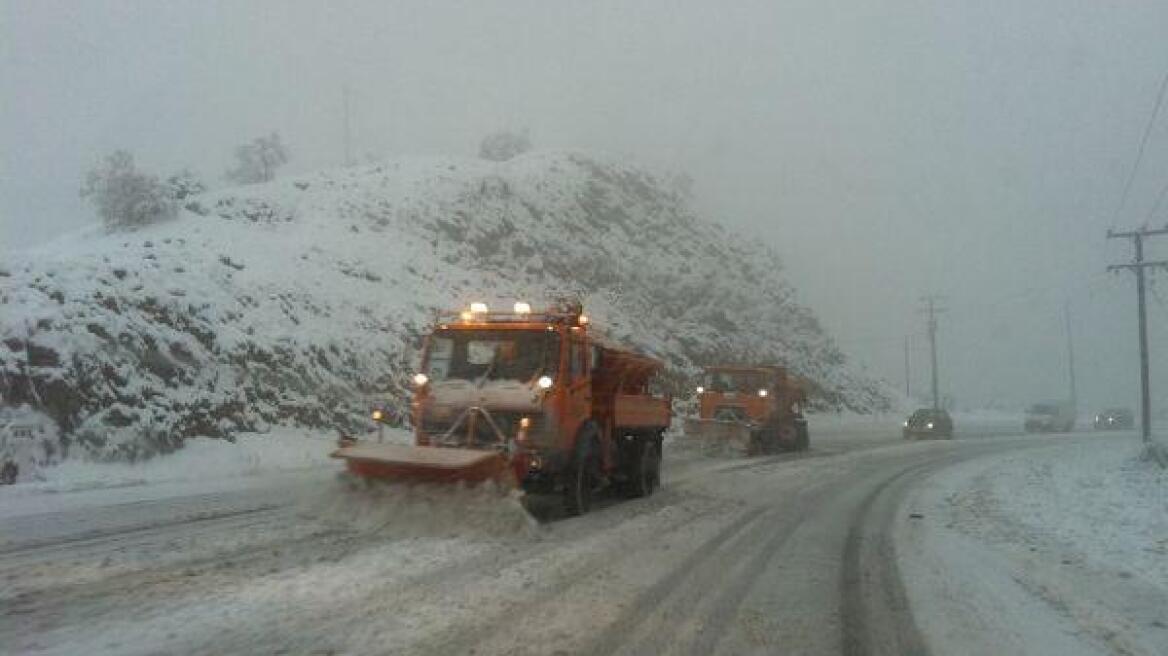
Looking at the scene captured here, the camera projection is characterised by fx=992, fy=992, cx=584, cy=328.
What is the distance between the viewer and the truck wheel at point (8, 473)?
53.0 feet

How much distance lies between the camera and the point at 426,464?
10938 mm

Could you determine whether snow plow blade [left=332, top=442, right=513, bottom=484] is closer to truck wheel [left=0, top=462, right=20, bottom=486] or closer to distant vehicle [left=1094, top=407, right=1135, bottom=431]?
truck wheel [left=0, top=462, right=20, bottom=486]

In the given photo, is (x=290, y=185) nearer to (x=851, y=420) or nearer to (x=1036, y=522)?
(x=851, y=420)

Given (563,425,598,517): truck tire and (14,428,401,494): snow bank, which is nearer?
(563,425,598,517): truck tire

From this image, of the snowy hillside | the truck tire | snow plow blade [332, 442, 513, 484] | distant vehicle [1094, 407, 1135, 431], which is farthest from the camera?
distant vehicle [1094, 407, 1135, 431]

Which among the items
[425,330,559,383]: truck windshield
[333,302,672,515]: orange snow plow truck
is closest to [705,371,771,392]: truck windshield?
[333,302,672,515]: orange snow plow truck

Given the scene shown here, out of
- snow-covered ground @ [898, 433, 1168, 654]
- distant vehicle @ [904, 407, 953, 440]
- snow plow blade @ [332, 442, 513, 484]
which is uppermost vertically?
distant vehicle @ [904, 407, 953, 440]

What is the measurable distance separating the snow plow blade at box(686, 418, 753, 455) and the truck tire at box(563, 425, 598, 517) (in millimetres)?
14599

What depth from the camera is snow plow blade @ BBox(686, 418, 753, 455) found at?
2783 centimetres

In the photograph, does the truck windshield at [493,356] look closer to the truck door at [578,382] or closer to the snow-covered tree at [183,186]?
the truck door at [578,382]

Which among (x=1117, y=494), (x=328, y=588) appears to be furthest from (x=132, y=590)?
(x=1117, y=494)

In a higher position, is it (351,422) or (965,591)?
(351,422)

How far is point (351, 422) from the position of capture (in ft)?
86.9

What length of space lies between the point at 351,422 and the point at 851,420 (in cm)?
4012
